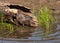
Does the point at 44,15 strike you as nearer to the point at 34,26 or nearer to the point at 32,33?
the point at 34,26

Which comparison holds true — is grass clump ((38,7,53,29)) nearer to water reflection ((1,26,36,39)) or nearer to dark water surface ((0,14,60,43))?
dark water surface ((0,14,60,43))

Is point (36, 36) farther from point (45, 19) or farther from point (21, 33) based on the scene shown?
point (45, 19)

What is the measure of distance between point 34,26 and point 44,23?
0.88 ft

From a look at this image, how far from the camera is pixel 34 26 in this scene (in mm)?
6320

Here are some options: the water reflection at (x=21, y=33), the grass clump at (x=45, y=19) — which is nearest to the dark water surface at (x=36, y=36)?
the water reflection at (x=21, y=33)

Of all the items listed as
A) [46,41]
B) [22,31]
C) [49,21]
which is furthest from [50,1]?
[46,41]

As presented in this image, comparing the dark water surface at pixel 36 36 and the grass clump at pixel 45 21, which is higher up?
the grass clump at pixel 45 21

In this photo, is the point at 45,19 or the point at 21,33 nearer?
the point at 21,33

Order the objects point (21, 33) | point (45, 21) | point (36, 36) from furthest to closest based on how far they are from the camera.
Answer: point (45, 21) < point (21, 33) < point (36, 36)

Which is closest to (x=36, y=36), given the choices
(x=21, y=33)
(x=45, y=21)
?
(x=21, y=33)

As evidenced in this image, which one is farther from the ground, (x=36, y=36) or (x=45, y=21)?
(x=45, y=21)

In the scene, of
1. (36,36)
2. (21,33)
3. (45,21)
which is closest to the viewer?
(36,36)

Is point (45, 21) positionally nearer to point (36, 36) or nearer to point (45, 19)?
point (45, 19)

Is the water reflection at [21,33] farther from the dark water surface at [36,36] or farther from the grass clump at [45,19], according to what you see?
the grass clump at [45,19]
